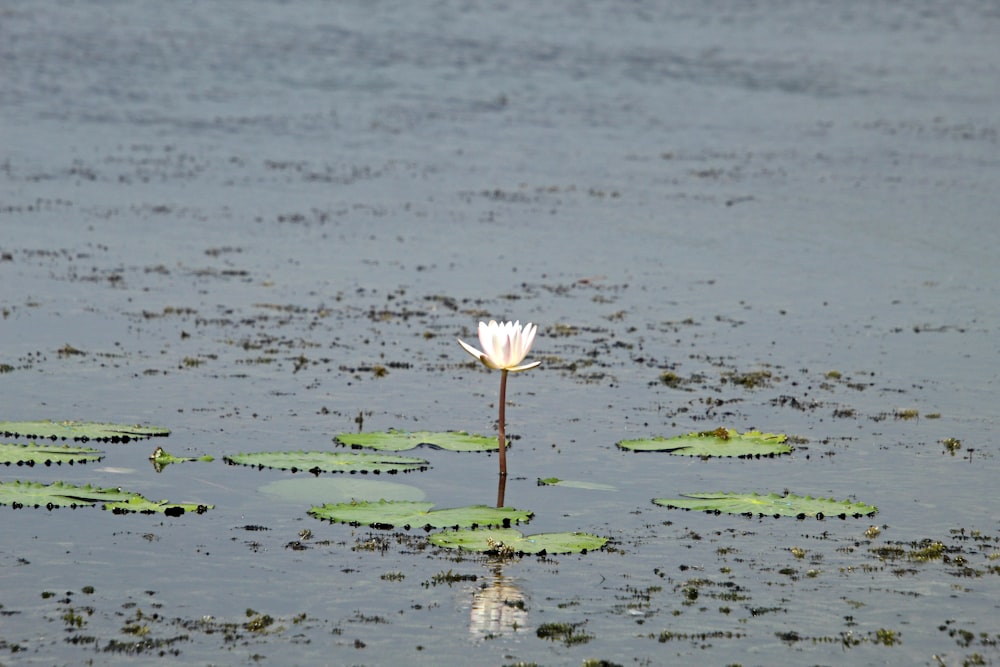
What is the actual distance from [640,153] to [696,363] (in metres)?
14.8

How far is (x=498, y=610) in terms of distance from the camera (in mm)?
6391

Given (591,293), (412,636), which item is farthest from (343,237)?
(412,636)

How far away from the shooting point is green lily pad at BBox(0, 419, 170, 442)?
8.89 m

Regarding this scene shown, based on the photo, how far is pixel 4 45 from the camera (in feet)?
120

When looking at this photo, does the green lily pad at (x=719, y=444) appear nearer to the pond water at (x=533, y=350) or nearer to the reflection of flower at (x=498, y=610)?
Result: the pond water at (x=533, y=350)

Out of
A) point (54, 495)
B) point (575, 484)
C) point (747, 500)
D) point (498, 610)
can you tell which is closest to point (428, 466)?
point (575, 484)

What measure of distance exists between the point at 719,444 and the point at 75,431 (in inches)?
155

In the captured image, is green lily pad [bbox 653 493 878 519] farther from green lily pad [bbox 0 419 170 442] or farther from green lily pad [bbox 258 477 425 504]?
green lily pad [bbox 0 419 170 442]

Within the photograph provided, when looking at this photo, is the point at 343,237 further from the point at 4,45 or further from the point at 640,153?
the point at 4,45

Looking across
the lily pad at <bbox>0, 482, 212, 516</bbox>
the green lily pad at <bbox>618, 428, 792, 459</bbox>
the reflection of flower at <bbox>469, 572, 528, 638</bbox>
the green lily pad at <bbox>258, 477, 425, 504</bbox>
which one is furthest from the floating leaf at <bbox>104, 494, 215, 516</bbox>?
the green lily pad at <bbox>618, 428, 792, 459</bbox>

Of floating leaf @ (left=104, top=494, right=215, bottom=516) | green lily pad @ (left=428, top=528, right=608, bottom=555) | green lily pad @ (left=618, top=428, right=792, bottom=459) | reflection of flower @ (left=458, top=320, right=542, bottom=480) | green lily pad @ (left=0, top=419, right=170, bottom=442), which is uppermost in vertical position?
reflection of flower @ (left=458, top=320, right=542, bottom=480)

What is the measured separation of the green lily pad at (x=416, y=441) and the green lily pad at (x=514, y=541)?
1.61 metres

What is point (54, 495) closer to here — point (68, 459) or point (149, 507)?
point (149, 507)

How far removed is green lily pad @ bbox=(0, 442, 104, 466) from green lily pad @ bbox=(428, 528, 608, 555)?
2.43 metres
